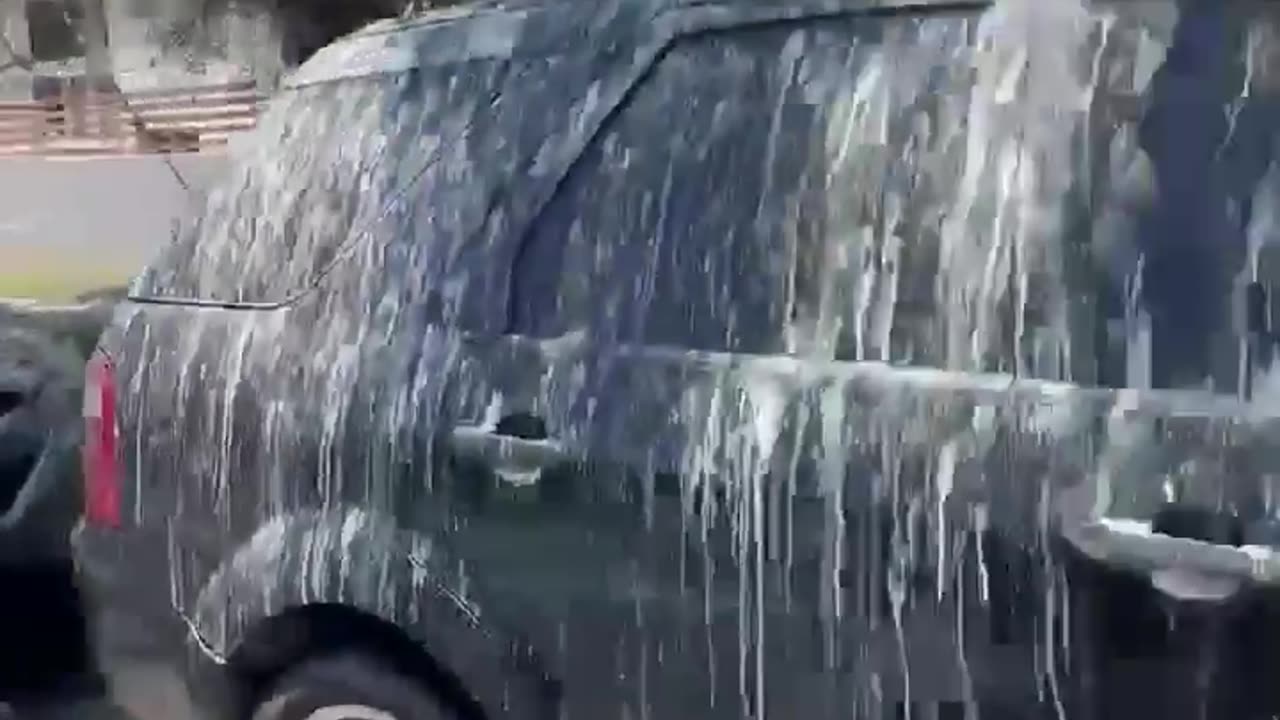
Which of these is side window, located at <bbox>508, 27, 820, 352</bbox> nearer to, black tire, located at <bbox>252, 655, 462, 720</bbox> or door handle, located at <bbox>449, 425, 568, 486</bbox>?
door handle, located at <bbox>449, 425, 568, 486</bbox>

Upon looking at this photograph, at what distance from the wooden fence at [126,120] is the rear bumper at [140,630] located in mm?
9748

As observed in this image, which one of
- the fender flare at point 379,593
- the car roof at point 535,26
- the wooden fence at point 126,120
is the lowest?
the fender flare at point 379,593

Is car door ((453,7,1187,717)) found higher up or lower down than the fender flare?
→ higher up

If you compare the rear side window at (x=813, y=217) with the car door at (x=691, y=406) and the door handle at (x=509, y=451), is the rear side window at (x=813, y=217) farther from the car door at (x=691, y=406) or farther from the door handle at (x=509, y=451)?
the door handle at (x=509, y=451)

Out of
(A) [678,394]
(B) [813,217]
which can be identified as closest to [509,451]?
(A) [678,394]

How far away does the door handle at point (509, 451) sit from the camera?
8.40 ft

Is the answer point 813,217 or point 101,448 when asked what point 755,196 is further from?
point 101,448

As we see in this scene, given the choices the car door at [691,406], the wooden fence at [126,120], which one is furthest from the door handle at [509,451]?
the wooden fence at [126,120]

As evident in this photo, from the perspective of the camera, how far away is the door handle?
8.40 ft

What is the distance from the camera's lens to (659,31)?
260 centimetres

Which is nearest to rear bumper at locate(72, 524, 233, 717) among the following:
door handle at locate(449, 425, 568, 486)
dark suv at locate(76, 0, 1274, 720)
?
dark suv at locate(76, 0, 1274, 720)

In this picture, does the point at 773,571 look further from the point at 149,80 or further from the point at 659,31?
the point at 149,80

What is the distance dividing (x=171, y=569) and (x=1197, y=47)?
219cm

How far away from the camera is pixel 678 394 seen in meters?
2.42
